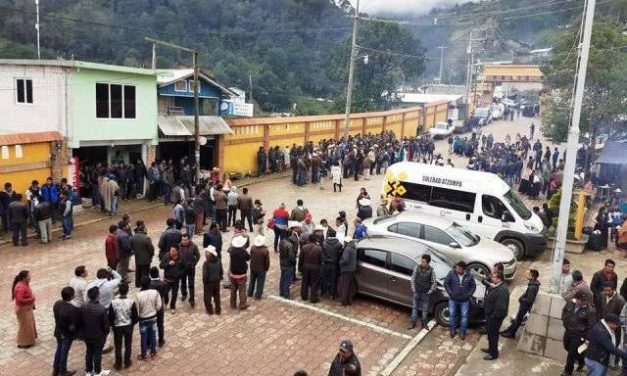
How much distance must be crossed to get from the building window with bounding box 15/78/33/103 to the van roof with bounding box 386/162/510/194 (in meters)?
11.8

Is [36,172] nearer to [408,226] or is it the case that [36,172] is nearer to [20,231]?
[20,231]

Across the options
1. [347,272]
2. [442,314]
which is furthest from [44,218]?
[442,314]

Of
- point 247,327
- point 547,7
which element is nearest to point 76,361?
point 247,327

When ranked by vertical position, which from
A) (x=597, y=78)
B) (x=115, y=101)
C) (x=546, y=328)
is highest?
(x=597, y=78)

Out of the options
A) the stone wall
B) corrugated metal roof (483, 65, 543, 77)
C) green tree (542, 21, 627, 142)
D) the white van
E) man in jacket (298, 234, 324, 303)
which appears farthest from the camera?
corrugated metal roof (483, 65, 543, 77)

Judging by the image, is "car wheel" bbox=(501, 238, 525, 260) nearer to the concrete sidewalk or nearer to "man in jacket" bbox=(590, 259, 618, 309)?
"man in jacket" bbox=(590, 259, 618, 309)

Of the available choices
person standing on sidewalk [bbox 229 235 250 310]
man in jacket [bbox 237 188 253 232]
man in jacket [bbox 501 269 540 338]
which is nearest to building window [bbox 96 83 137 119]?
man in jacket [bbox 237 188 253 232]

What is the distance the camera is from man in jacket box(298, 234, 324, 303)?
1141 cm

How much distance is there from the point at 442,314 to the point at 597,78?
17.1 m

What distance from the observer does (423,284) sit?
408 inches

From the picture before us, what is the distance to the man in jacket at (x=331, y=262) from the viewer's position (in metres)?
11.4

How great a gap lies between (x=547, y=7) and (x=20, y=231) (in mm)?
101114

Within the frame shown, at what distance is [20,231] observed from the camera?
49.3 feet

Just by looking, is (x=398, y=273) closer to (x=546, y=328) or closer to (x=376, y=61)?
(x=546, y=328)
